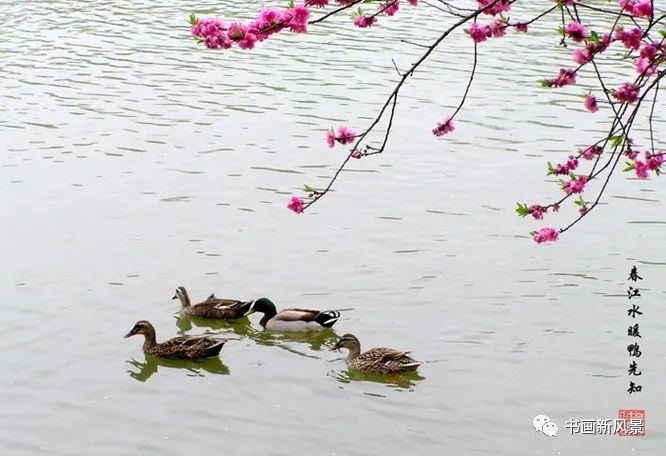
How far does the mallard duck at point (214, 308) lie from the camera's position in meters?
14.4

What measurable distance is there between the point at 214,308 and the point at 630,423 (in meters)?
5.04

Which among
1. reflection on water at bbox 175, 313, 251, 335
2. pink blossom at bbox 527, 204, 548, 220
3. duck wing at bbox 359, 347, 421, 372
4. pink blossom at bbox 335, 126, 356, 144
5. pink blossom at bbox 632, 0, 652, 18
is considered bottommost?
reflection on water at bbox 175, 313, 251, 335

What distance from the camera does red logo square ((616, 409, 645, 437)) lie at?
1152 cm

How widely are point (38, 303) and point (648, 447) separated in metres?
7.12

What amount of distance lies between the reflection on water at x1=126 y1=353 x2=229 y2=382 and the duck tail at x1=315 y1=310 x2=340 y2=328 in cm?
122

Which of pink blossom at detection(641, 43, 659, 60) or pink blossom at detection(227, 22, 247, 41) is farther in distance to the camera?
pink blossom at detection(227, 22, 247, 41)

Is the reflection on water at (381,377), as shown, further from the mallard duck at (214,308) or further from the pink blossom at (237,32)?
the pink blossom at (237,32)

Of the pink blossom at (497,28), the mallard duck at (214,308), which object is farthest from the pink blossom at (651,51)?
the mallard duck at (214,308)

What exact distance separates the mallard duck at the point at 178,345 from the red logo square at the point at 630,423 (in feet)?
14.3

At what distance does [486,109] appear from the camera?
75.5ft

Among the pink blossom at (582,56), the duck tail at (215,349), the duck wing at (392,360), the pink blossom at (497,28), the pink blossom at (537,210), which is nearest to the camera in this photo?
the pink blossom at (582,56)

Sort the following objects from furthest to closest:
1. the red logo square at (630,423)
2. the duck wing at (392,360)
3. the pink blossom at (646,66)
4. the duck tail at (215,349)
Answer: the duck tail at (215,349), the duck wing at (392,360), the red logo square at (630,423), the pink blossom at (646,66)

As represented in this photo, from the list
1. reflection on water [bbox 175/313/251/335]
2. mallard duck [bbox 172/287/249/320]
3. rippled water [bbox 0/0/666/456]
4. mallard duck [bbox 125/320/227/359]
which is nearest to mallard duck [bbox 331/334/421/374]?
rippled water [bbox 0/0/666/456]

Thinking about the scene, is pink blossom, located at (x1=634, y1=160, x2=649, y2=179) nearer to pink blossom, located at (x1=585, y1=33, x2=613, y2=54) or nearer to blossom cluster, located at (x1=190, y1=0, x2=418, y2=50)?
pink blossom, located at (x1=585, y1=33, x2=613, y2=54)
